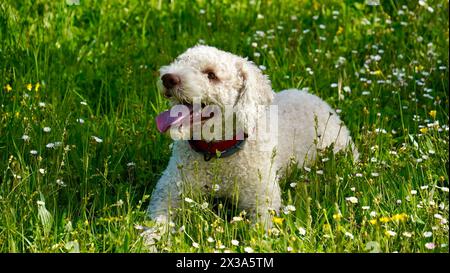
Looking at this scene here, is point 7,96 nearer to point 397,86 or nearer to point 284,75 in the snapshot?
point 284,75

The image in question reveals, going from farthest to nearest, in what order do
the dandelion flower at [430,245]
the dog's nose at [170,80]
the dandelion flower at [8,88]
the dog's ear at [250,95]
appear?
the dandelion flower at [8,88]
the dog's ear at [250,95]
the dog's nose at [170,80]
the dandelion flower at [430,245]

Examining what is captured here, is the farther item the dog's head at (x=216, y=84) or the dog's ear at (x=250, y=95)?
the dog's ear at (x=250, y=95)

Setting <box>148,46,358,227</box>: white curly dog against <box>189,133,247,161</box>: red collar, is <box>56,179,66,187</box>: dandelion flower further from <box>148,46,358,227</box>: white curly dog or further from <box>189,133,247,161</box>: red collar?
<box>189,133,247,161</box>: red collar

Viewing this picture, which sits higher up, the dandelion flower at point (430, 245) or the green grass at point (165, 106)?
the green grass at point (165, 106)

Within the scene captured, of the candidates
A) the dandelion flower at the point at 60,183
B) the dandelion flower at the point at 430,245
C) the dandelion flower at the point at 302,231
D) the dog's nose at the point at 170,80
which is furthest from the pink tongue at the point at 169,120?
the dandelion flower at the point at 430,245

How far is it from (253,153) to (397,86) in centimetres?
184

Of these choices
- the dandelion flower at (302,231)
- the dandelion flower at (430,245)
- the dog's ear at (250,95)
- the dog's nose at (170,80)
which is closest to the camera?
the dandelion flower at (430,245)

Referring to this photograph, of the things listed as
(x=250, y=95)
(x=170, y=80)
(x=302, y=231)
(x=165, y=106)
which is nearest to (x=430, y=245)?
(x=302, y=231)

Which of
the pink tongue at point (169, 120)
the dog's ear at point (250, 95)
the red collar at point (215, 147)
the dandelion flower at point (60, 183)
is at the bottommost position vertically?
the dandelion flower at point (60, 183)

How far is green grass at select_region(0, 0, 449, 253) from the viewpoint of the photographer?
4138 millimetres

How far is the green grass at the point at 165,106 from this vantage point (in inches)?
163

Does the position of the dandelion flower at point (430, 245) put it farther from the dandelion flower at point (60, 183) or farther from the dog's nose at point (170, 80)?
the dandelion flower at point (60, 183)

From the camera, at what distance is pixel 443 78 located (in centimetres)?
625

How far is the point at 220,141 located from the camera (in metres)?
4.57
